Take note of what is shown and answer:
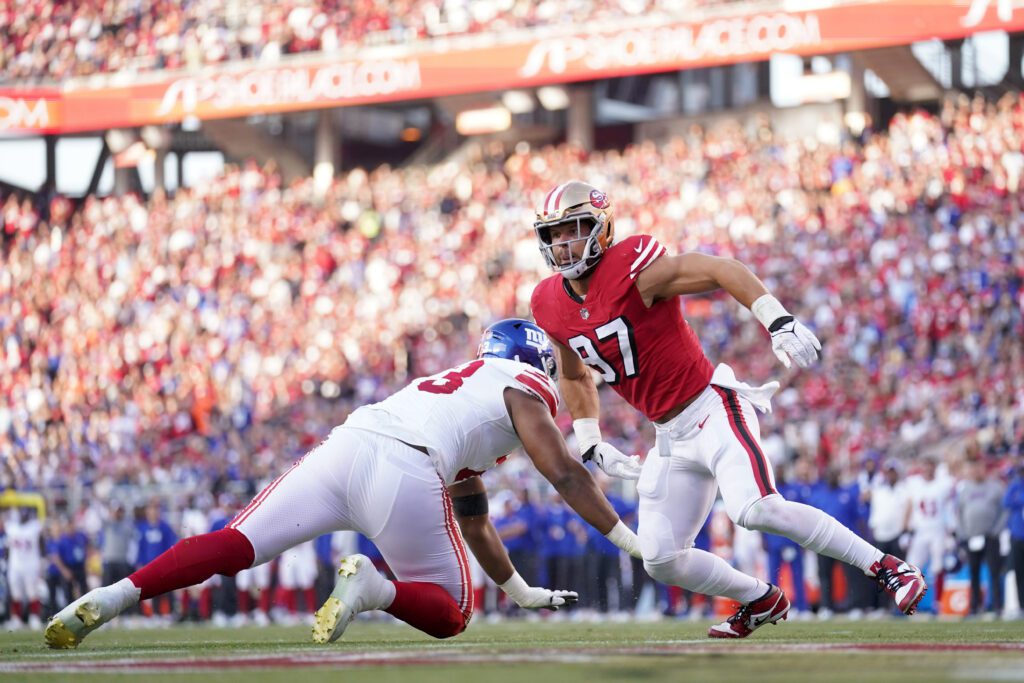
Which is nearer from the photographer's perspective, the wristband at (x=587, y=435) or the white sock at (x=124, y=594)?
the white sock at (x=124, y=594)

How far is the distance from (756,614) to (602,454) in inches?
43.2

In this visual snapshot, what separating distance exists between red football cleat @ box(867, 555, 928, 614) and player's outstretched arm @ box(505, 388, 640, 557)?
1.18m

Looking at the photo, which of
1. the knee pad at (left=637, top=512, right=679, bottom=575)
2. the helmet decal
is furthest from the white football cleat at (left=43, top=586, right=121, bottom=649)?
the knee pad at (left=637, top=512, right=679, bottom=575)

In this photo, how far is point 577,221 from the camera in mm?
6785

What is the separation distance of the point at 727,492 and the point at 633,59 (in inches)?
723

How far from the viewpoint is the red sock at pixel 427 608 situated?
6.05m

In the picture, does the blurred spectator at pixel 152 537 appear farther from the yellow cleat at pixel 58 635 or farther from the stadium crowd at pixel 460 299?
the yellow cleat at pixel 58 635

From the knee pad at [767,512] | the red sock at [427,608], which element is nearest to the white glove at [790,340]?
the knee pad at [767,512]

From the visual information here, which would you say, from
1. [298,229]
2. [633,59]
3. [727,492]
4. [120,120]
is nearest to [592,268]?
[727,492]

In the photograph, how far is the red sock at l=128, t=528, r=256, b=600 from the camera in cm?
600

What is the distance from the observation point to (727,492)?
647 cm

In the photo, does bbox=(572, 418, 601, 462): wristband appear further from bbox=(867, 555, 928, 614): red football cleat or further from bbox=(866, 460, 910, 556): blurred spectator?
bbox=(866, 460, 910, 556): blurred spectator

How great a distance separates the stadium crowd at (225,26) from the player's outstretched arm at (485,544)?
17.8 metres

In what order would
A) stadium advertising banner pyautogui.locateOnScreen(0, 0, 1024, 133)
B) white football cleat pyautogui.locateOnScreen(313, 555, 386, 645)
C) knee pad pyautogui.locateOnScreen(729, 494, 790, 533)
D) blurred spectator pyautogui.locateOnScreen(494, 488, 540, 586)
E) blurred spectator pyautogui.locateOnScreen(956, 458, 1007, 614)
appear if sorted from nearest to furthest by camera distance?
white football cleat pyautogui.locateOnScreen(313, 555, 386, 645)
knee pad pyautogui.locateOnScreen(729, 494, 790, 533)
blurred spectator pyautogui.locateOnScreen(956, 458, 1007, 614)
blurred spectator pyautogui.locateOnScreen(494, 488, 540, 586)
stadium advertising banner pyautogui.locateOnScreen(0, 0, 1024, 133)
